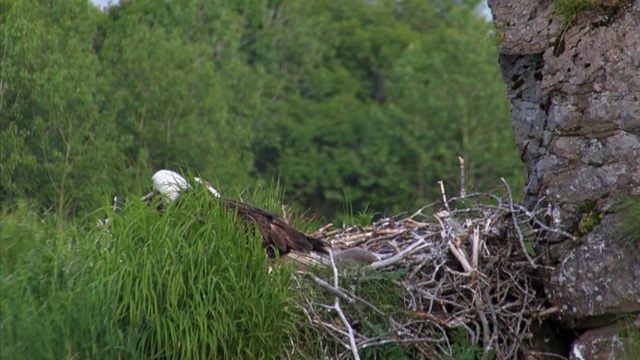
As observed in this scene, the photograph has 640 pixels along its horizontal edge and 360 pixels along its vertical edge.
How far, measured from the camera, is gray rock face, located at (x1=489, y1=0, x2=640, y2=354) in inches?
283

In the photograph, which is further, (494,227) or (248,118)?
(248,118)

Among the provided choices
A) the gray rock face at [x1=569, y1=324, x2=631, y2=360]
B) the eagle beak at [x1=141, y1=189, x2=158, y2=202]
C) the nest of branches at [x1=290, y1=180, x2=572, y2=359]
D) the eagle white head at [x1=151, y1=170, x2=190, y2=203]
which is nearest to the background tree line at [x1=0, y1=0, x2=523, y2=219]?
the eagle white head at [x1=151, y1=170, x2=190, y2=203]

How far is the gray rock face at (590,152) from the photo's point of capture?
283 inches

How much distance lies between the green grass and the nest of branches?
0.37 meters

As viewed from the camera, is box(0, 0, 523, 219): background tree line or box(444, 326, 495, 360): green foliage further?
box(0, 0, 523, 219): background tree line

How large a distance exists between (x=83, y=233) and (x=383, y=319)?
2027 millimetres

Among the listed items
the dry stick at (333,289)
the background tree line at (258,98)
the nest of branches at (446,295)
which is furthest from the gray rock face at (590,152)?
the background tree line at (258,98)

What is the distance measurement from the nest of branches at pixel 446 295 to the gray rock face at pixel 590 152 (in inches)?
8.3

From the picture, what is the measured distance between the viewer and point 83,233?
685 cm

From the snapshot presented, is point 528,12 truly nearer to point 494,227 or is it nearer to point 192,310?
point 494,227

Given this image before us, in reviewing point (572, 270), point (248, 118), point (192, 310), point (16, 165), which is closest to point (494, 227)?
point (572, 270)

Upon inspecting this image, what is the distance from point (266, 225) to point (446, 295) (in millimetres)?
1332

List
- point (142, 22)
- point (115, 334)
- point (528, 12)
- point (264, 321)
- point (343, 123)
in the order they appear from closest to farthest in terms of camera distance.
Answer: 1. point (115, 334)
2. point (264, 321)
3. point (528, 12)
4. point (142, 22)
5. point (343, 123)

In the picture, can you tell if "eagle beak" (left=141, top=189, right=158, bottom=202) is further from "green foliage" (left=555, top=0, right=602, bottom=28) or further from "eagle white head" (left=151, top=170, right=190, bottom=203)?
"green foliage" (left=555, top=0, right=602, bottom=28)
